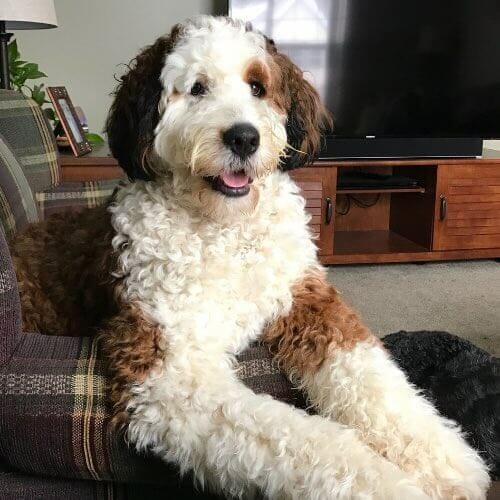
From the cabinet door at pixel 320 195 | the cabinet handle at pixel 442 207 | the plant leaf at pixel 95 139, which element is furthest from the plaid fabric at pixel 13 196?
the cabinet handle at pixel 442 207

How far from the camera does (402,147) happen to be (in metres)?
3.44

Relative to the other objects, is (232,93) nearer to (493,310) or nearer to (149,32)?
(493,310)

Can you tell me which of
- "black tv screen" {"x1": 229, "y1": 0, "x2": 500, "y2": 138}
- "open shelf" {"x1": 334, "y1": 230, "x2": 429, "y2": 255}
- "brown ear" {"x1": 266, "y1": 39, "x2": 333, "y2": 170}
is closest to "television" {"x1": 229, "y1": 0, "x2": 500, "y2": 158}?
"black tv screen" {"x1": 229, "y1": 0, "x2": 500, "y2": 138}

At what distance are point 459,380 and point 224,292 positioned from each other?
57cm

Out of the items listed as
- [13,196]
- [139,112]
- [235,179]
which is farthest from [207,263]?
[13,196]

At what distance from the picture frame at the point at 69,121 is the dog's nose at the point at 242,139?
1880 mm

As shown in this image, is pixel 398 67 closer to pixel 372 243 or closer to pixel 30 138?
pixel 372 243

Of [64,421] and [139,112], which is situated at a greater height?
[139,112]

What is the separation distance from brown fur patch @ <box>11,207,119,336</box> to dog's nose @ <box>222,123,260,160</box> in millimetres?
307

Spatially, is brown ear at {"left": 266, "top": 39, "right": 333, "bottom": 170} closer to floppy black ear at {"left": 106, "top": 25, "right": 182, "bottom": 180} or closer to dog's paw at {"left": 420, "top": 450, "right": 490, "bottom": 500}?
floppy black ear at {"left": 106, "top": 25, "right": 182, "bottom": 180}

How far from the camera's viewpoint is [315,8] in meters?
3.29

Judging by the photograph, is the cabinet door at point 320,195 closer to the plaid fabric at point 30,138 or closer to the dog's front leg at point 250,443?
the plaid fabric at point 30,138

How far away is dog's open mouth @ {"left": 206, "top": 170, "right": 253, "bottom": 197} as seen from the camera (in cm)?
120

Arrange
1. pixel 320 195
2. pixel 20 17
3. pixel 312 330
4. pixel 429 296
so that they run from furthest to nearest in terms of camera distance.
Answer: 1. pixel 320 195
2. pixel 429 296
3. pixel 20 17
4. pixel 312 330
